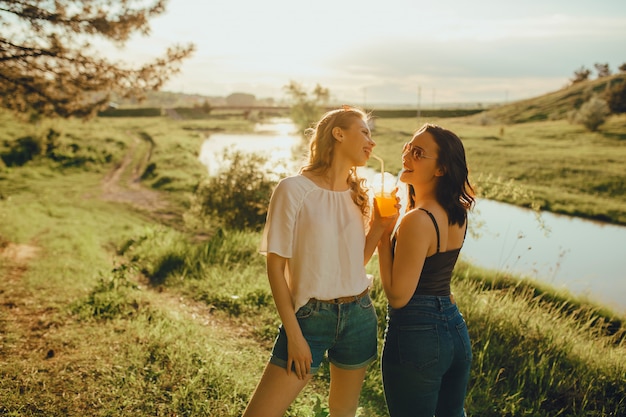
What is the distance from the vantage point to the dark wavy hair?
7.98ft

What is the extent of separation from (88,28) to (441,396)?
9.97 m

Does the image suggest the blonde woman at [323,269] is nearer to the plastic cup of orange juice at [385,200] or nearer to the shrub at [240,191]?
the plastic cup of orange juice at [385,200]

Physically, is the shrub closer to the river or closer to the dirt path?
the river

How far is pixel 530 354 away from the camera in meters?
5.36

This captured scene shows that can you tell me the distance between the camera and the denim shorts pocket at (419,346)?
230 cm

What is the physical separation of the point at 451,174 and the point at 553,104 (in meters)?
79.8

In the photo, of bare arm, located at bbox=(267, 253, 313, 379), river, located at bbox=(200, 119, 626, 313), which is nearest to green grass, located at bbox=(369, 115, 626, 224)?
river, located at bbox=(200, 119, 626, 313)

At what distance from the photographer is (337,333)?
7.81ft

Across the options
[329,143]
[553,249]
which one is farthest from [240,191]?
[329,143]

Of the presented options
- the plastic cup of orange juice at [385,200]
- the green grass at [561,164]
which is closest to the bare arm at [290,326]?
the plastic cup of orange juice at [385,200]

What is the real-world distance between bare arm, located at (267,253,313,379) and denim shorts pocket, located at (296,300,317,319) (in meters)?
0.06

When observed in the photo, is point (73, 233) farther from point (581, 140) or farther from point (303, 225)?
point (581, 140)

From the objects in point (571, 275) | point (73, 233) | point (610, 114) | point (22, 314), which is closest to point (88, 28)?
point (73, 233)

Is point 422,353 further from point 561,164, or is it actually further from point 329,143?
point 561,164
